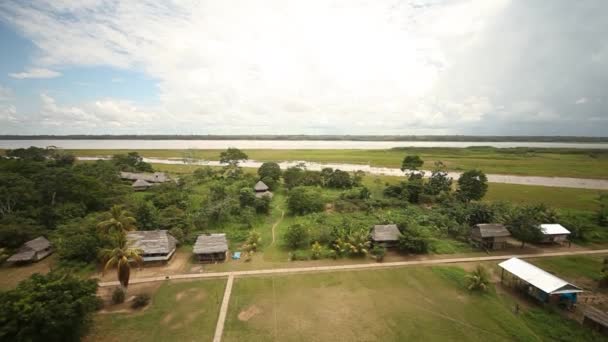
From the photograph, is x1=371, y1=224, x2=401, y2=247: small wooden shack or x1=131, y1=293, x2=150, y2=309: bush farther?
x1=371, y1=224, x2=401, y2=247: small wooden shack

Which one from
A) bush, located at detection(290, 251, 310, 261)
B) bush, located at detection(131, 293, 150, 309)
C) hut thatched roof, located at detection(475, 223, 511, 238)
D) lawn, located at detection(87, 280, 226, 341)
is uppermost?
hut thatched roof, located at detection(475, 223, 511, 238)

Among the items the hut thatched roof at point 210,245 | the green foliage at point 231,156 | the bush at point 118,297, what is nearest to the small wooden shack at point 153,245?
the hut thatched roof at point 210,245

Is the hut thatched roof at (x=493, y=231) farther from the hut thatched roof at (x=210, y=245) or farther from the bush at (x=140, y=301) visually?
the bush at (x=140, y=301)

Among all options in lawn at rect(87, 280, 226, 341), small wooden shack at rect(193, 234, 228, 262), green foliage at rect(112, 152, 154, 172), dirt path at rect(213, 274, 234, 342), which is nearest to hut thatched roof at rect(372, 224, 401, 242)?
dirt path at rect(213, 274, 234, 342)

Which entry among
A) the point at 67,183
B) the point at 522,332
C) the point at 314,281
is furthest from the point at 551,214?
the point at 67,183

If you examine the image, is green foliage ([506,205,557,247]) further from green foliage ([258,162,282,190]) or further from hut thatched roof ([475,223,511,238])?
green foliage ([258,162,282,190])

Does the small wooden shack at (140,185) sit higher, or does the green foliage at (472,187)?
the green foliage at (472,187)

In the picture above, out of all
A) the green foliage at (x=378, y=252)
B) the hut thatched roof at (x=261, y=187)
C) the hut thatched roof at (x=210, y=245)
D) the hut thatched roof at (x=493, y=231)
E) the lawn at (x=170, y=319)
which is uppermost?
the hut thatched roof at (x=261, y=187)
